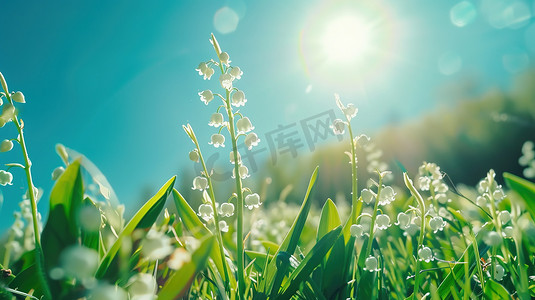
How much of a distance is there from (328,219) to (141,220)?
72 centimetres

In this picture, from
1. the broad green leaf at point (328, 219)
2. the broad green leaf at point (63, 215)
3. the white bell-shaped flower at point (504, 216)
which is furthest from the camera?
the broad green leaf at point (328, 219)

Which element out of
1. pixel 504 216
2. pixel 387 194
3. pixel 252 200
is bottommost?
pixel 504 216


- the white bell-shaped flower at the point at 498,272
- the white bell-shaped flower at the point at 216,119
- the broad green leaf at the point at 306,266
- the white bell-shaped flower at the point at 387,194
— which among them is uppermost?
the white bell-shaped flower at the point at 216,119

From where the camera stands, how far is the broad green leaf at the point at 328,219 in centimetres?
140

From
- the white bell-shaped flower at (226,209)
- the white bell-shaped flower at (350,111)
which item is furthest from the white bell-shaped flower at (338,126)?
the white bell-shaped flower at (226,209)

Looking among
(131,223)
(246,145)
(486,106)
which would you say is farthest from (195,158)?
(486,106)

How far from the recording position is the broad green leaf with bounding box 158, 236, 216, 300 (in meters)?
0.67

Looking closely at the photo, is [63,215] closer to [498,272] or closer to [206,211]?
[206,211]

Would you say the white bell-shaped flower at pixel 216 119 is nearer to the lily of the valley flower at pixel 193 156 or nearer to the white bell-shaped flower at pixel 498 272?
the lily of the valley flower at pixel 193 156

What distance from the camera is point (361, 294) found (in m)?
1.25

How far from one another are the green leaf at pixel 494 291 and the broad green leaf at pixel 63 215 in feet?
4.10

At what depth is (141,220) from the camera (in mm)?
1073

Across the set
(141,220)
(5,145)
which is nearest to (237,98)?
(141,220)

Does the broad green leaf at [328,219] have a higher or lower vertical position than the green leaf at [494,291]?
higher
